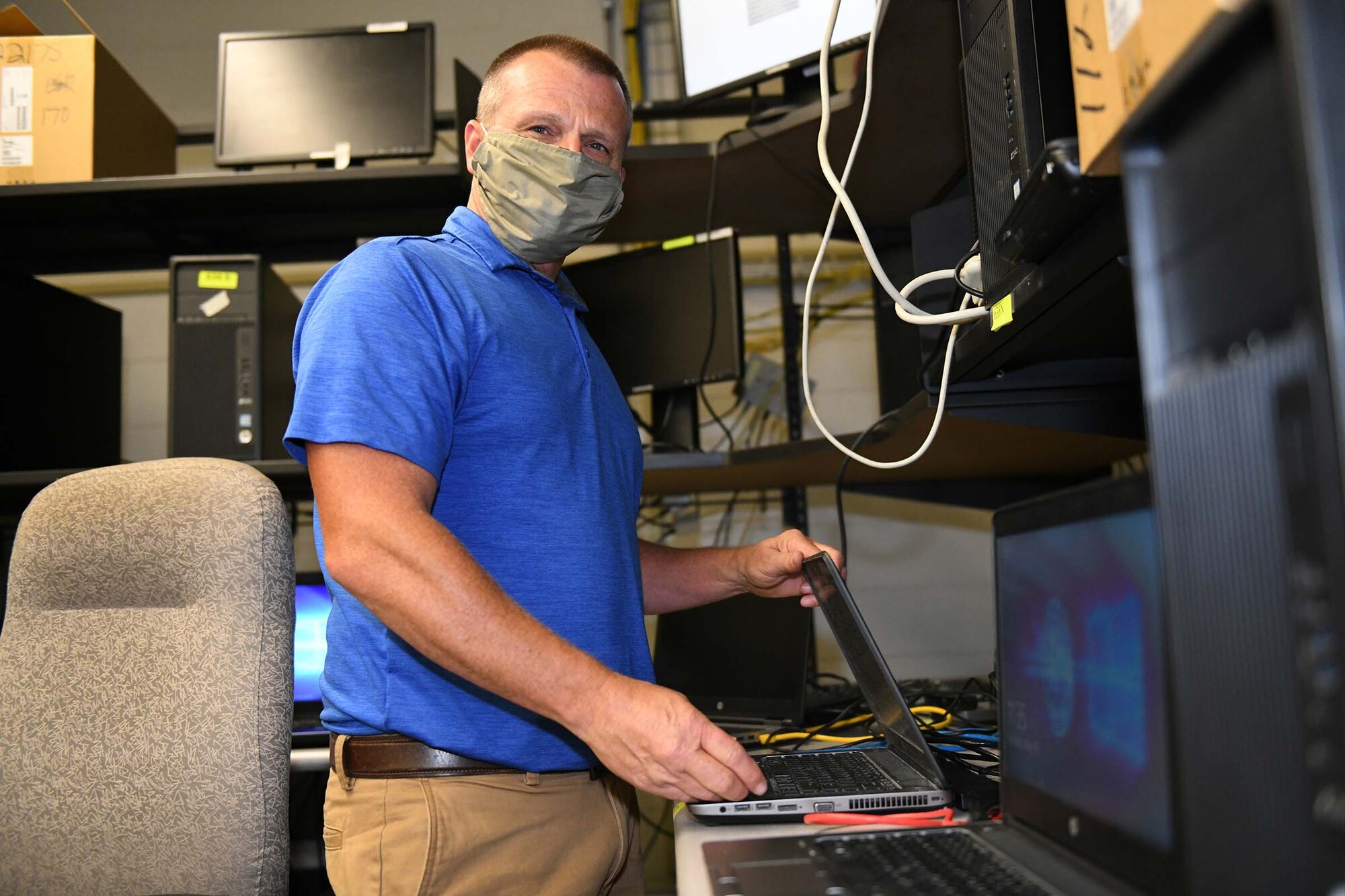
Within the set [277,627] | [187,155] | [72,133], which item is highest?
[187,155]

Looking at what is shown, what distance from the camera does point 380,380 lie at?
0.93 meters

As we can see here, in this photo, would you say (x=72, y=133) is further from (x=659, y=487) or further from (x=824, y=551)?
(x=824, y=551)

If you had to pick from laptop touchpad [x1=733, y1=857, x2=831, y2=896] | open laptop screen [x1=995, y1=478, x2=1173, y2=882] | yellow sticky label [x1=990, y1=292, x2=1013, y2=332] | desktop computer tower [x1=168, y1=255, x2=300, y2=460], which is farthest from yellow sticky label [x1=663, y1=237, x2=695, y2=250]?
laptop touchpad [x1=733, y1=857, x2=831, y2=896]

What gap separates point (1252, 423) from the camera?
9.1 inches

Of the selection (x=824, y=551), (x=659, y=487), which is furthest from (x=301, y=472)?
(x=824, y=551)

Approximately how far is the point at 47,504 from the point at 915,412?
986mm

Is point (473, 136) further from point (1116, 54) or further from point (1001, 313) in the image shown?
point (1116, 54)

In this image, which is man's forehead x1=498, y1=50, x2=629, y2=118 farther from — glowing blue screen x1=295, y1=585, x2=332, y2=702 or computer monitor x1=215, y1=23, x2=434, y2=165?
glowing blue screen x1=295, y1=585, x2=332, y2=702

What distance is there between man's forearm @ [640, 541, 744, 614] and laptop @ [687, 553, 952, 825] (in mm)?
174

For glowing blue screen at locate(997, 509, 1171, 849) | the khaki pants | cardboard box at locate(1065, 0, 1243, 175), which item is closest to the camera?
cardboard box at locate(1065, 0, 1243, 175)

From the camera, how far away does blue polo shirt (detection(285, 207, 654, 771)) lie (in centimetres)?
94

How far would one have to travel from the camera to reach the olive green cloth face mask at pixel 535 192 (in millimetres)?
1220

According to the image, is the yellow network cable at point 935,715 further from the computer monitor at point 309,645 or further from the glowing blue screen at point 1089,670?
the computer monitor at point 309,645

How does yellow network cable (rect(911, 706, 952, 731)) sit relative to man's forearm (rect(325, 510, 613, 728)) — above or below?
below
